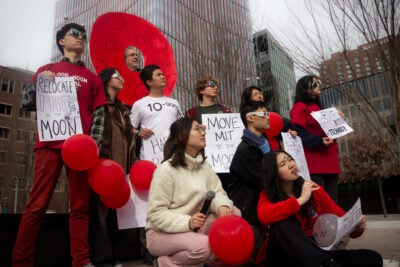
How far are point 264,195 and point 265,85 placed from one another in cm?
496

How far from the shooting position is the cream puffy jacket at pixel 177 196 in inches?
80.4

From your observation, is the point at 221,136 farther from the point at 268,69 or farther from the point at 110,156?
the point at 268,69

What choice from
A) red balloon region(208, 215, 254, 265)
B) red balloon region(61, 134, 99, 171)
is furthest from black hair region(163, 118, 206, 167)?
red balloon region(208, 215, 254, 265)

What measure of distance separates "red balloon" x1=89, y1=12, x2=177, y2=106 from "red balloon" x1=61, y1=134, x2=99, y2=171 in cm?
157

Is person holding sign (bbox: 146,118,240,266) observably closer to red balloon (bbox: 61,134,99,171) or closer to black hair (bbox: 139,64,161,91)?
red balloon (bbox: 61,134,99,171)

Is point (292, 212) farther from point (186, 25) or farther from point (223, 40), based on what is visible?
point (186, 25)

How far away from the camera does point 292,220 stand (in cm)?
225

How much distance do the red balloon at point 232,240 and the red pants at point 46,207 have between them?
3.95 feet

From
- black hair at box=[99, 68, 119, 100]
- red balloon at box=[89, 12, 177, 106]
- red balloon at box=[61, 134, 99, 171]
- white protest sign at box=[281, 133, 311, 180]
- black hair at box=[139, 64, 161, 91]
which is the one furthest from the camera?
red balloon at box=[89, 12, 177, 106]

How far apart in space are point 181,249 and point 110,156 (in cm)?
125

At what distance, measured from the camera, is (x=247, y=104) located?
333cm

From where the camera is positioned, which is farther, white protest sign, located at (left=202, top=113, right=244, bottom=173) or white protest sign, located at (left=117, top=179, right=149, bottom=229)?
white protest sign, located at (left=202, top=113, right=244, bottom=173)

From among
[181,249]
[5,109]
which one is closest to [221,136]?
[181,249]

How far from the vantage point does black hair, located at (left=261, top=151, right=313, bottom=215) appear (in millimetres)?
2396
